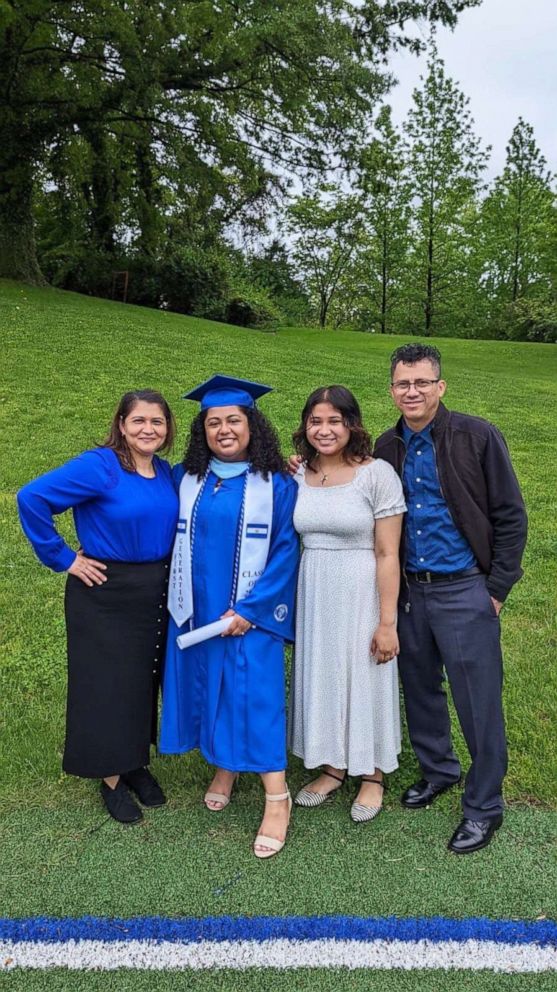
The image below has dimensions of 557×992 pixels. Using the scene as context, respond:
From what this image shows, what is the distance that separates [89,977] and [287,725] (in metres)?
1.28

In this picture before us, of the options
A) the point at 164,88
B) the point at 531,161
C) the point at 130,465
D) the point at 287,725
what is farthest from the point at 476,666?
the point at 531,161

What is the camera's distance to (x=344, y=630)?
306cm

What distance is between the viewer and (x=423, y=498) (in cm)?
298

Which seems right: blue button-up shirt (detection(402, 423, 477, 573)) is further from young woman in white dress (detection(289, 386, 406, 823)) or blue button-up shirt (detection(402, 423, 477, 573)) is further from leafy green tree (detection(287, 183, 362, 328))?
leafy green tree (detection(287, 183, 362, 328))

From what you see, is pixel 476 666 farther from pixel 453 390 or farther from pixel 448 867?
pixel 453 390

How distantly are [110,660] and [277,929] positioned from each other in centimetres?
127

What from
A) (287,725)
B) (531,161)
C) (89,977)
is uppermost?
(531,161)

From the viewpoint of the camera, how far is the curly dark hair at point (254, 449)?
310 centimetres

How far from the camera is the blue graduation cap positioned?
10.1 ft

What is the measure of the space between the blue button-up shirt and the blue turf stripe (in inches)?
53.4

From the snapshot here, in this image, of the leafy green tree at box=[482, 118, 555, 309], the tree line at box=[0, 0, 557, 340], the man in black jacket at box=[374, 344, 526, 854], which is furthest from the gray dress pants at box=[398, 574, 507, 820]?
the leafy green tree at box=[482, 118, 555, 309]

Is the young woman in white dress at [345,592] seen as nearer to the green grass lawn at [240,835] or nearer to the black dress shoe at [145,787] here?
the green grass lawn at [240,835]

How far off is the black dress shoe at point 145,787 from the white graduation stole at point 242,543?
93 cm

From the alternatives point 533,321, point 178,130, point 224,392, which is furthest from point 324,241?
point 224,392
